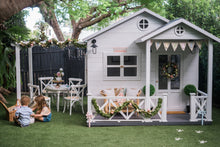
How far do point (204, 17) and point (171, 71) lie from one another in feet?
16.1

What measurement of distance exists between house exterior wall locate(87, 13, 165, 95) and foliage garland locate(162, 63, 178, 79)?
0.73m

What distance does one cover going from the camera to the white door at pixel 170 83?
897cm

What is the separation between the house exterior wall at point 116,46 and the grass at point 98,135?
152cm

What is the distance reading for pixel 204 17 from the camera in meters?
12.3

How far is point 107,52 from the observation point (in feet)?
28.5

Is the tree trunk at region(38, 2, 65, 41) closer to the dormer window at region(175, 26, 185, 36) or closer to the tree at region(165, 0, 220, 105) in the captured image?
the tree at region(165, 0, 220, 105)

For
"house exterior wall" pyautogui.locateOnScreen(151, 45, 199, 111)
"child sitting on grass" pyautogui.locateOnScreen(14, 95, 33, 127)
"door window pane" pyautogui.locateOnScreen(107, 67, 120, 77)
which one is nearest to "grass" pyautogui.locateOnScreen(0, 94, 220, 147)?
"child sitting on grass" pyautogui.locateOnScreen(14, 95, 33, 127)

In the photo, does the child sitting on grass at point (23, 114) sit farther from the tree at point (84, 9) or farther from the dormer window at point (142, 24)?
the tree at point (84, 9)

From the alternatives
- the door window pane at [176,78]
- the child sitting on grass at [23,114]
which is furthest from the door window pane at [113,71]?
the child sitting on grass at [23,114]

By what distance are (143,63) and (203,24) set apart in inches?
200

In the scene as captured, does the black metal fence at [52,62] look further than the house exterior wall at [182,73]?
Yes

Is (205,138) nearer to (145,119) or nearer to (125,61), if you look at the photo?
(145,119)

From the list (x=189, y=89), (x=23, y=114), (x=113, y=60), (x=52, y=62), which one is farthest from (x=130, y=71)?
(x=52, y=62)

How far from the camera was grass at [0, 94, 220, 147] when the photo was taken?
6137 mm
